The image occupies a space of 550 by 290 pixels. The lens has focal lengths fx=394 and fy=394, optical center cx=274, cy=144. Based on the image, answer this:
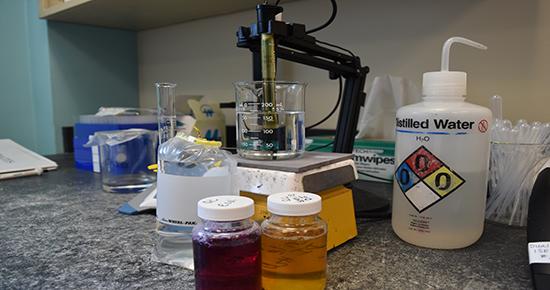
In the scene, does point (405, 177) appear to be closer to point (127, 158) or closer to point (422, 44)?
point (422, 44)

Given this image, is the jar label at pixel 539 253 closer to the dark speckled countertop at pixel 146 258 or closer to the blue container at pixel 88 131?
the dark speckled countertop at pixel 146 258

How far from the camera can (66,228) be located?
59cm

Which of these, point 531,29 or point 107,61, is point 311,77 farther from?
point 107,61

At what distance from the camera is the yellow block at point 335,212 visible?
0.46m

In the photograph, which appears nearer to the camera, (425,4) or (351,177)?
(351,177)

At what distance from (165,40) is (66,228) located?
1.04 m

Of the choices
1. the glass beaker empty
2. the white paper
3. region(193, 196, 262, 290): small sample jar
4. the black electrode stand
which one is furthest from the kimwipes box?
the white paper

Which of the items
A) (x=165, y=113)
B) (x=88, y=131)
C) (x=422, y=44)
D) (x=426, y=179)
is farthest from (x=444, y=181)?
(x=88, y=131)

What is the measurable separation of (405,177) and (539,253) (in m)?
0.17

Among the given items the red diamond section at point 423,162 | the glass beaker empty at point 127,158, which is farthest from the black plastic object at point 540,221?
the glass beaker empty at point 127,158

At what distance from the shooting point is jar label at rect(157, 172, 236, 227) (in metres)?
0.42

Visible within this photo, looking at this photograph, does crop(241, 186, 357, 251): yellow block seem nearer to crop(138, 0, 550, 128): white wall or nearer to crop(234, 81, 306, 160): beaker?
crop(234, 81, 306, 160): beaker

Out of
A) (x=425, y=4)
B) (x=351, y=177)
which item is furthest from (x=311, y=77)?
(x=351, y=177)

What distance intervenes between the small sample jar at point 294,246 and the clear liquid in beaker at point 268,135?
14 centimetres
